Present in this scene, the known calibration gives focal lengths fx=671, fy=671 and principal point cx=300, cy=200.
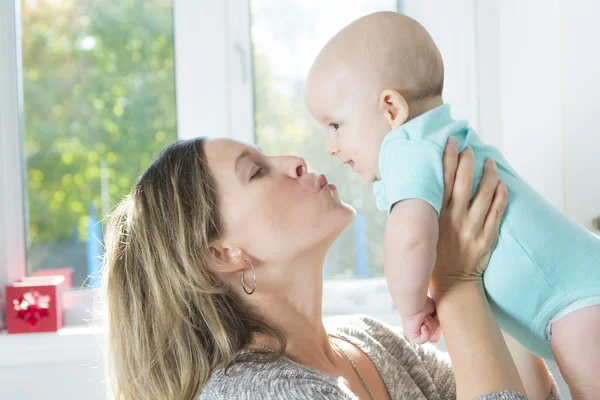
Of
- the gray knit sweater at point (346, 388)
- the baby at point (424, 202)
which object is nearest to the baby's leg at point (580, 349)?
the baby at point (424, 202)

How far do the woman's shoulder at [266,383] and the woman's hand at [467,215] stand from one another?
313 millimetres

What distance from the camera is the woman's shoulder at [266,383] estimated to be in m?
1.19

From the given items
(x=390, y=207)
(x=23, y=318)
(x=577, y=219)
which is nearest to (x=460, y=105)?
(x=577, y=219)

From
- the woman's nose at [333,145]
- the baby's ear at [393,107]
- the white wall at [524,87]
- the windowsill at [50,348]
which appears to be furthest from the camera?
the windowsill at [50,348]

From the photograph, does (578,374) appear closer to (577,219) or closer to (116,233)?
(577,219)

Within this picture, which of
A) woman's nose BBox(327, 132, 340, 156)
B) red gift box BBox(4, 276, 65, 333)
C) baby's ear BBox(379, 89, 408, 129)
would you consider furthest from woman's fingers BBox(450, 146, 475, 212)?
red gift box BBox(4, 276, 65, 333)

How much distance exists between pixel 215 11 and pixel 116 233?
116cm

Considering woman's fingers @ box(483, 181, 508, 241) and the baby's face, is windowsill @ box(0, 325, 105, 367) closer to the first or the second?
the baby's face

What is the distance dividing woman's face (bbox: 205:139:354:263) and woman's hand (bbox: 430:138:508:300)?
0.34 m

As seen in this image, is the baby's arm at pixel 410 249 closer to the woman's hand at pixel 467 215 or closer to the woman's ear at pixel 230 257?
the woman's hand at pixel 467 215

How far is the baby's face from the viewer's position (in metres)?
1.22

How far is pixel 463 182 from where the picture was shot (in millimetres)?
1108

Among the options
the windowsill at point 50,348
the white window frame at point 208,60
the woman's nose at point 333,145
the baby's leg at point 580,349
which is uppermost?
the white window frame at point 208,60

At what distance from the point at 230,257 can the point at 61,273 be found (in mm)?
1256
